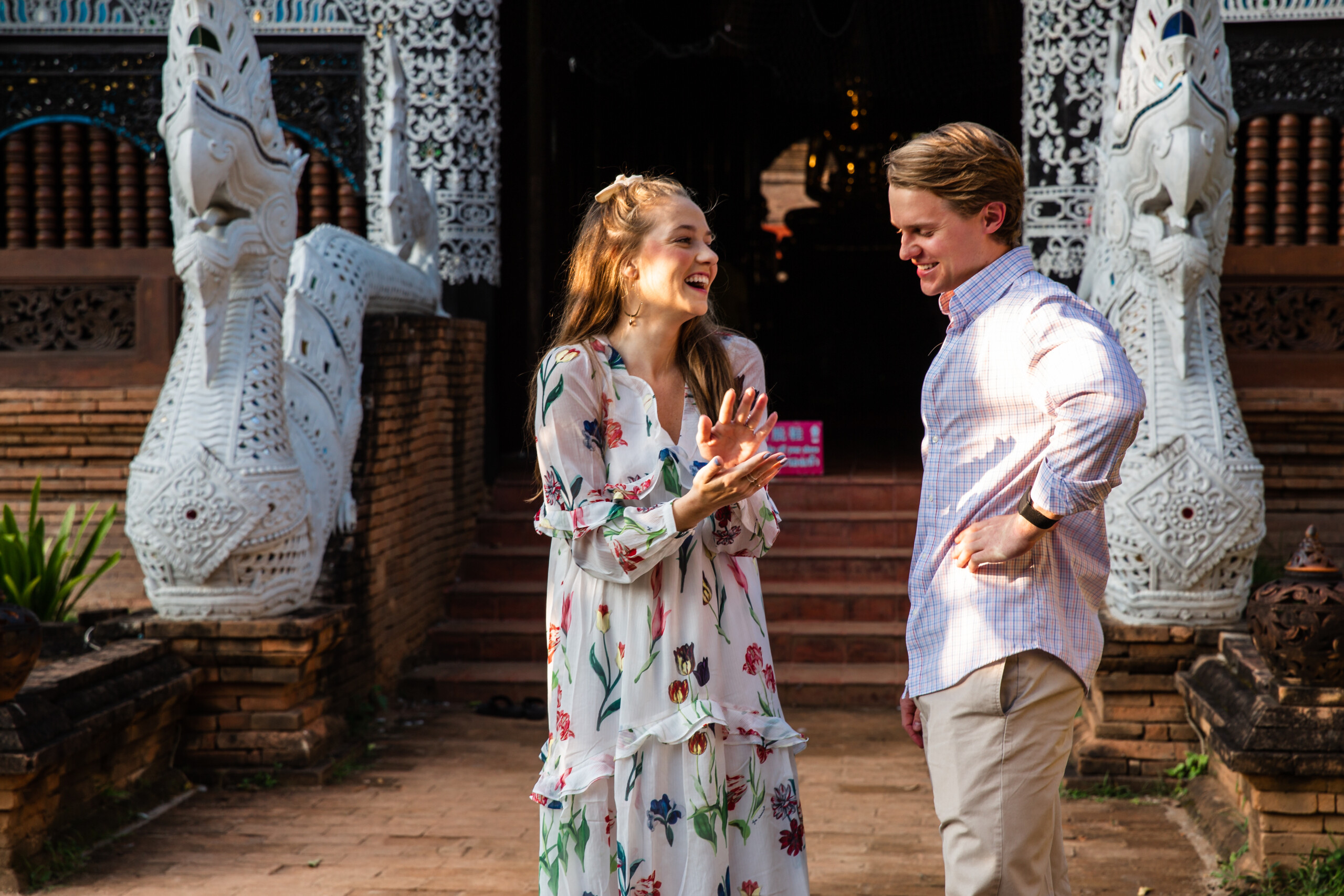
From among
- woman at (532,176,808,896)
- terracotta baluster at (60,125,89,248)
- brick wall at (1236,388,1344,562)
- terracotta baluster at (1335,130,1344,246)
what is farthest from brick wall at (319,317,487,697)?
terracotta baluster at (1335,130,1344,246)

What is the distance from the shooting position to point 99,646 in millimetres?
4648

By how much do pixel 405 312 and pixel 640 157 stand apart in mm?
5197

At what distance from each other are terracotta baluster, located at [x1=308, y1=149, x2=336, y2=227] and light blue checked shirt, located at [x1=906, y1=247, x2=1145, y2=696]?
5987 mm

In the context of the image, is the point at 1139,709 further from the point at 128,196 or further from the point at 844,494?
the point at 128,196

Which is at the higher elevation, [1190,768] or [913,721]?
[913,721]

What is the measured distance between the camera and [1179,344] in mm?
4750

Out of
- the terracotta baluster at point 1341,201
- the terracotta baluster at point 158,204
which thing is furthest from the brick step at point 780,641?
the terracotta baluster at point 1341,201

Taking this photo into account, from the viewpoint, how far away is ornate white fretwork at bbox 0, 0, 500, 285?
729 cm

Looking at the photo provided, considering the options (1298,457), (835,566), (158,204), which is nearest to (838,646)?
(835,566)

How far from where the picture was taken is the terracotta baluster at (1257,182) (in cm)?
670

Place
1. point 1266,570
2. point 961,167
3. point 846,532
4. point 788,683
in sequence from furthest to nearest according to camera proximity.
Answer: point 846,532 → point 788,683 → point 1266,570 → point 961,167

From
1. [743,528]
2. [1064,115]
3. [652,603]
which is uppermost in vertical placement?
[1064,115]

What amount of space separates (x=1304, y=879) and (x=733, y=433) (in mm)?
2579

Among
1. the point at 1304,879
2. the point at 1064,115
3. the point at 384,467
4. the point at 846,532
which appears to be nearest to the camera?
the point at 1304,879
